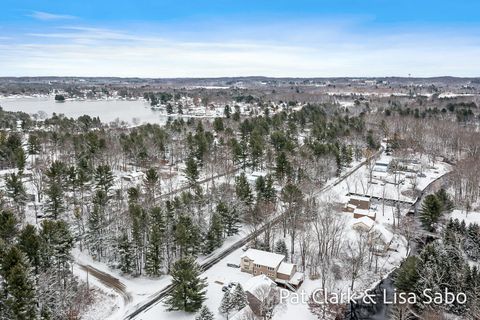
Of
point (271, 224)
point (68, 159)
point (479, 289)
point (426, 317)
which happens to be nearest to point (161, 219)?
point (271, 224)

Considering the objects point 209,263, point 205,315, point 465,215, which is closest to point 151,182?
point 209,263

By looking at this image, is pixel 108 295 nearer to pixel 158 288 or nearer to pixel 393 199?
pixel 158 288

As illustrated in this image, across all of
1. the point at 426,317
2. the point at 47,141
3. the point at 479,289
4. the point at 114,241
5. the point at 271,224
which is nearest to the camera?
the point at 426,317

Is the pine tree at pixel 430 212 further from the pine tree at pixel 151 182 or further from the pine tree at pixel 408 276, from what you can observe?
the pine tree at pixel 151 182

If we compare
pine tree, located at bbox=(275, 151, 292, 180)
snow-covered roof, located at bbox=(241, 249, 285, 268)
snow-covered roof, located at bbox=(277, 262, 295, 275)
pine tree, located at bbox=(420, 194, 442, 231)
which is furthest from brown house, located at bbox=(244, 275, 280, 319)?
pine tree, located at bbox=(275, 151, 292, 180)

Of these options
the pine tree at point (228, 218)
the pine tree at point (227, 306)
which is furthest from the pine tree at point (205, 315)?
the pine tree at point (228, 218)
